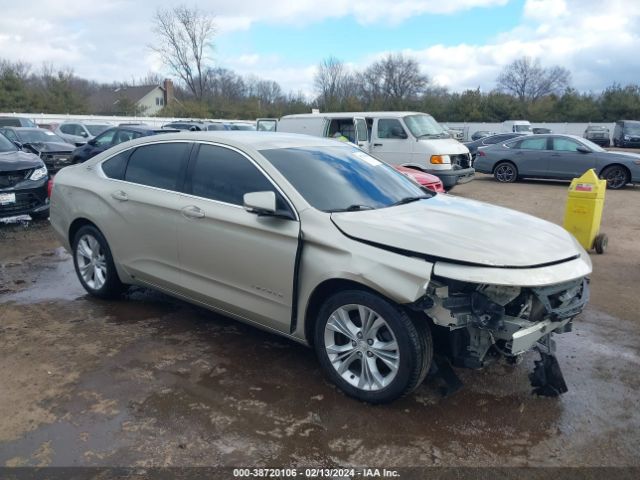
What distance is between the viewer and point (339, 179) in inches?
161

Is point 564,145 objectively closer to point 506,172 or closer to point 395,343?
point 506,172

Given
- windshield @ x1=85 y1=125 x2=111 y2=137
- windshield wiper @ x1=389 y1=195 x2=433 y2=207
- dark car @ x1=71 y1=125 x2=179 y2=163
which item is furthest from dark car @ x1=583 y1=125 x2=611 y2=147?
windshield wiper @ x1=389 y1=195 x2=433 y2=207

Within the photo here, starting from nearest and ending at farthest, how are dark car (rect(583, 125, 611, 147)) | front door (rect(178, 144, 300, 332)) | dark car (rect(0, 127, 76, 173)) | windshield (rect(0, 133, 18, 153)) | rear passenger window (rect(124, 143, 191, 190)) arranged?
1. front door (rect(178, 144, 300, 332))
2. rear passenger window (rect(124, 143, 191, 190))
3. windshield (rect(0, 133, 18, 153))
4. dark car (rect(0, 127, 76, 173))
5. dark car (rect(583, 125, 611, 147))

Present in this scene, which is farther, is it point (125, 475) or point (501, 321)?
point (501, 321)

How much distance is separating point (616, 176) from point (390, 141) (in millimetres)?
6997

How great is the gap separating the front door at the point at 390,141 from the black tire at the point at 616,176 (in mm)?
6515

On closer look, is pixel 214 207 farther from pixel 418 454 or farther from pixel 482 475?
pixel 482 475

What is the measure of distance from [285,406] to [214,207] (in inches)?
63.4

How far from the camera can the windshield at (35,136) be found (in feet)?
52.2

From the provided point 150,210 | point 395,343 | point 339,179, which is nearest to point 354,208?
point 339,179

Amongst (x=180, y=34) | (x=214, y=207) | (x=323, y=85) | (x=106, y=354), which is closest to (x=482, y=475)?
(x=214, y=207)

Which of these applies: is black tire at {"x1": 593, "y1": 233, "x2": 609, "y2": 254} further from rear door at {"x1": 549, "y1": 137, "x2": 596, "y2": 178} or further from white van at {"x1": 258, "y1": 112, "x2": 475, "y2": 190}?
rear door at {"x1": 549, "y1": 137, "x2": 596, "y2": 178}

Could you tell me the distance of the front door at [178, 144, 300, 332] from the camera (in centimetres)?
367

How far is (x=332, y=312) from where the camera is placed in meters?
3.44
